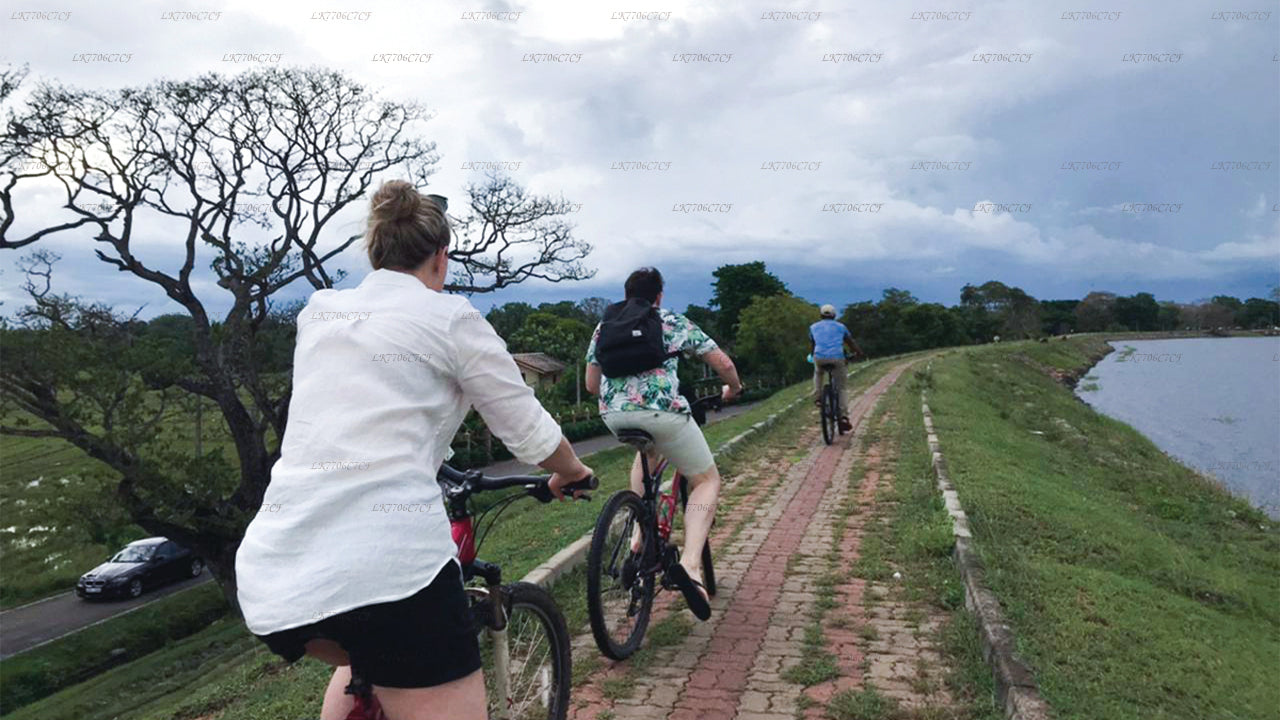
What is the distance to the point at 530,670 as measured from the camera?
2.85m

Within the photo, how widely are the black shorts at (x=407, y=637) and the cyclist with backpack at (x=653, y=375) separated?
7.38ft

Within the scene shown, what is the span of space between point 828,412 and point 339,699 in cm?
1007

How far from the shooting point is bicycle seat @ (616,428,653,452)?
4.07 meters

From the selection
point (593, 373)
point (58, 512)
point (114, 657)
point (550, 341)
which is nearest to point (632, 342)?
point (593, 373)

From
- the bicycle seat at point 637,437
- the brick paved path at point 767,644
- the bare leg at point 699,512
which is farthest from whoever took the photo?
the bare leg at point 699,512

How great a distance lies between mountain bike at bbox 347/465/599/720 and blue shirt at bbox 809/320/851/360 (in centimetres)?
867

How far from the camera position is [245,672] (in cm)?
512

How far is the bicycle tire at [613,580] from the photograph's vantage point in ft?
12.4

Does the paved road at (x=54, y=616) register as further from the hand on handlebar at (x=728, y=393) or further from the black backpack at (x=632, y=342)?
the black backpack at (x=632, y=342)

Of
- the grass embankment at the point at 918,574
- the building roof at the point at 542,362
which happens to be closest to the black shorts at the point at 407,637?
the grass embankment at the point at 918,574

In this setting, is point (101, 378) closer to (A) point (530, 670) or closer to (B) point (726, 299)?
(A) point (530, 670)

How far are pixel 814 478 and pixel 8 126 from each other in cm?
1648

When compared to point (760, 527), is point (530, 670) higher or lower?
higher

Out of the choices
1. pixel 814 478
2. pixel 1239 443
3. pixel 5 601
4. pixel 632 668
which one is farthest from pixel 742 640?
pixel 5 601
